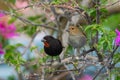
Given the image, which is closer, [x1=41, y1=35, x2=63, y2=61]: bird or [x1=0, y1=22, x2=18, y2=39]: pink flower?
[x1=41, y1=35, x2=63, y2=61]: bird

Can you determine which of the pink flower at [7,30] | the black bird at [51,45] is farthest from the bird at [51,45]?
the pink flower at [7,30]

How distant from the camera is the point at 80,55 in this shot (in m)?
1.67

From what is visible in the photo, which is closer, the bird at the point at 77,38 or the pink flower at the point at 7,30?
the bird at the point at 77,38

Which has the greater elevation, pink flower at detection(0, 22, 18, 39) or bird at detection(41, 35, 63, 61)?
pink flower at detection(0, 22, 18, 39)

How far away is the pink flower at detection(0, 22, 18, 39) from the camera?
3.05m

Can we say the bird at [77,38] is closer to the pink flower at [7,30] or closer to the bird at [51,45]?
the bird at [51,45]

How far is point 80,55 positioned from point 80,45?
0.08 metres

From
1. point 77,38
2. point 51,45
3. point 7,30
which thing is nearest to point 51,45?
point 51,45

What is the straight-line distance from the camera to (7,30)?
305 cm

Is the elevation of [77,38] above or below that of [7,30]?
below

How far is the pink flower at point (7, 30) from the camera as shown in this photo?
305cm

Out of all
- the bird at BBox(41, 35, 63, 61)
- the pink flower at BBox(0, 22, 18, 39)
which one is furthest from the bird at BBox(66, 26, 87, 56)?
the pink flower at BBox(0, 22, 18, 39)

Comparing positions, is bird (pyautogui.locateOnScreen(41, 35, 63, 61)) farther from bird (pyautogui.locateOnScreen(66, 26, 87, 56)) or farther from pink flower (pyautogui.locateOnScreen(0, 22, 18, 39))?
pink flower (pyautogui.locateOnScreen(0, 22, 18, 39))

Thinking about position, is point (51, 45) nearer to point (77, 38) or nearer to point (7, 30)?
point (77, 38)
